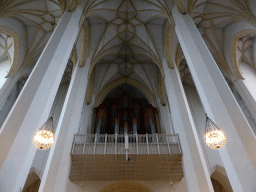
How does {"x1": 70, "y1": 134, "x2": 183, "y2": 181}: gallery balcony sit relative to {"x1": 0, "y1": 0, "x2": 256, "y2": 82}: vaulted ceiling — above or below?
below

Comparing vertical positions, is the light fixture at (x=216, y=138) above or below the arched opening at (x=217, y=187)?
below

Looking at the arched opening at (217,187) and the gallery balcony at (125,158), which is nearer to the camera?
the gallery balcony at (125,158)

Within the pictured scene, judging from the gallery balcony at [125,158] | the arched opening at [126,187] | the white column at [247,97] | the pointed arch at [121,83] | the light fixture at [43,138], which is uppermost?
the pointed arch at [121,83]

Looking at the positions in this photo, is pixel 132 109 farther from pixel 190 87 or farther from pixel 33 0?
pixel 33 0

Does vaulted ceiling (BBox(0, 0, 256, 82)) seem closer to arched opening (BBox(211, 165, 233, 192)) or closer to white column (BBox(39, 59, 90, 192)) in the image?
white column (BBox(39, 59, 90, 192))

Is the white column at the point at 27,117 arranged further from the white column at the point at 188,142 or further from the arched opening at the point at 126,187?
the arched opening at the point at 126,187

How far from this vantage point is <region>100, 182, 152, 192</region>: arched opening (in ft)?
35.0

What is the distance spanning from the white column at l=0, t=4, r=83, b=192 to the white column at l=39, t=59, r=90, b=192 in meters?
2.06

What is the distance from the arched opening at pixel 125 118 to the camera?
13.4 metres

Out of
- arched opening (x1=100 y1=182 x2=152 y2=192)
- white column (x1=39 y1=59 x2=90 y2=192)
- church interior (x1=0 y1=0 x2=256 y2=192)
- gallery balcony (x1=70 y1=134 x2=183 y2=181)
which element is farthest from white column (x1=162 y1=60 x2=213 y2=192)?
white column (x1=39 y1=59 x2=90 y2=192)

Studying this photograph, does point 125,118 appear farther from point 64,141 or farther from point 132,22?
point 132,22

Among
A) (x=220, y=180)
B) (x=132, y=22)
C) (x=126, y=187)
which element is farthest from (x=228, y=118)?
(x=132, y=22)

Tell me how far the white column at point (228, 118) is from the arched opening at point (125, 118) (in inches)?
272

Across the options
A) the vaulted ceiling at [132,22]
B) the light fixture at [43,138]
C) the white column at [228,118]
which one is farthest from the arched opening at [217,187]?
the light fixture at [43,138]
